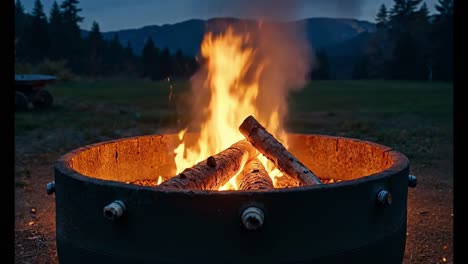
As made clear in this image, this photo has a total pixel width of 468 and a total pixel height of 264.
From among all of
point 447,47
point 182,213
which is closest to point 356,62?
point 447,47

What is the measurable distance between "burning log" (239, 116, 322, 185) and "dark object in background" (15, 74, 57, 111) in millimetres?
11743

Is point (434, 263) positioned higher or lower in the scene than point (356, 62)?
lower

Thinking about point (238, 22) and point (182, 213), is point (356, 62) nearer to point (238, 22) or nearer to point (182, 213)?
point (238, 22)

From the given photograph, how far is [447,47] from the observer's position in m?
31.9

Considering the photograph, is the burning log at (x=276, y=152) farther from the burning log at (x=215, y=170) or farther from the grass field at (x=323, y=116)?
the grass field at (x=323, y=116)

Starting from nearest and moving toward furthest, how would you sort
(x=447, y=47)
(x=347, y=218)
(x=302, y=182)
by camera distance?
(x=347, y=218) → (x=302, y=182) → (x=447, y=47)

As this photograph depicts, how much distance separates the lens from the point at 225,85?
4371 mm

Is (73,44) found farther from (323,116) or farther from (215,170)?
(215,170)

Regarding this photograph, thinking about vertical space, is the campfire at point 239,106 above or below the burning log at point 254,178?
above

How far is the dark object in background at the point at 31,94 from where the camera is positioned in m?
14.0

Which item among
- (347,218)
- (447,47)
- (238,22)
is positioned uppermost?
(447,47)

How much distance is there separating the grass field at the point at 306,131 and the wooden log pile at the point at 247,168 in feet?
4.47

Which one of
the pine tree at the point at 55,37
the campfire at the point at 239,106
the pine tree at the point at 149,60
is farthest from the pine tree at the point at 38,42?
the campfire at the point at 239,106

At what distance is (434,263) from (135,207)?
270 cm
